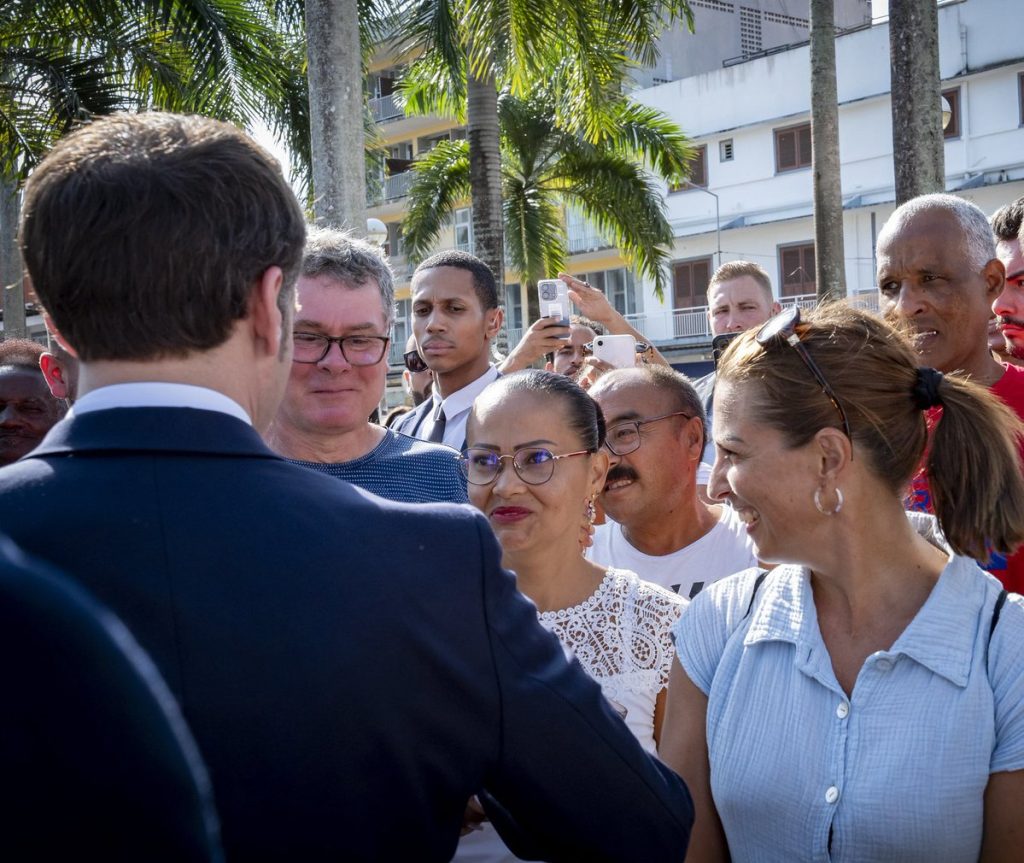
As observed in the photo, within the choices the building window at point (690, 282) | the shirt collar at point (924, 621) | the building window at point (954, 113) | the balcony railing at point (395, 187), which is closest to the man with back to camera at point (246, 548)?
the shirt collar at point (924, 621)

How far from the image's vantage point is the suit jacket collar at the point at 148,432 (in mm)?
1568

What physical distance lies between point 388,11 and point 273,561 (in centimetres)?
1294

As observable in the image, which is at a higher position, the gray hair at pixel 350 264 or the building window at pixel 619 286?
the building window at pixel 619 286

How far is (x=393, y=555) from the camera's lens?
1.61 meters

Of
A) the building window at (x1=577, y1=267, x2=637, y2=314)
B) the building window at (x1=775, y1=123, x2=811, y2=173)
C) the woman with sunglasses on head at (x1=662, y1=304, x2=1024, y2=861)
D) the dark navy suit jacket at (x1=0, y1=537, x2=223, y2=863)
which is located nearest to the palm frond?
the building window at (x1=775, y1=123, x2=811, y2=173)

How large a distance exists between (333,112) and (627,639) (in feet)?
20.3

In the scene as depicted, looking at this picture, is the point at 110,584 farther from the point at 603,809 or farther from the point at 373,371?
the point at 373,371

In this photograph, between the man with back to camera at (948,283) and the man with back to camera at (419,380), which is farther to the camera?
the man with back to camera at (419,380)

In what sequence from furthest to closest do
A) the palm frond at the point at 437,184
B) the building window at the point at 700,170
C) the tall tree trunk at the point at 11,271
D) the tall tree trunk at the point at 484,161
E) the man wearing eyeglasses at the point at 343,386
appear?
1. the building window at the point at 700,170
2. the palm frond at the point at 437,184
3. the tall tree trunk at the point at 11,271
4. the tall tree trunk at the point at 484,161
5. the man wearing eyeglasses at the point at 343,386

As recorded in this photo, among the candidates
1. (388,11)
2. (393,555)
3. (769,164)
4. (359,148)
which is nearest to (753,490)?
(393,555)

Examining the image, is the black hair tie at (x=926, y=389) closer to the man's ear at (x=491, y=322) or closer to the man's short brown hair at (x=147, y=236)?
the man's short brown hair at (x=147, y=236)

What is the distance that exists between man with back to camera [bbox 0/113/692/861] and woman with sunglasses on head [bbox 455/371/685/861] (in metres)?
1.51

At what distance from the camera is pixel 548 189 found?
25391mm

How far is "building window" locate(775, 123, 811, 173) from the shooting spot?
1289 inches
